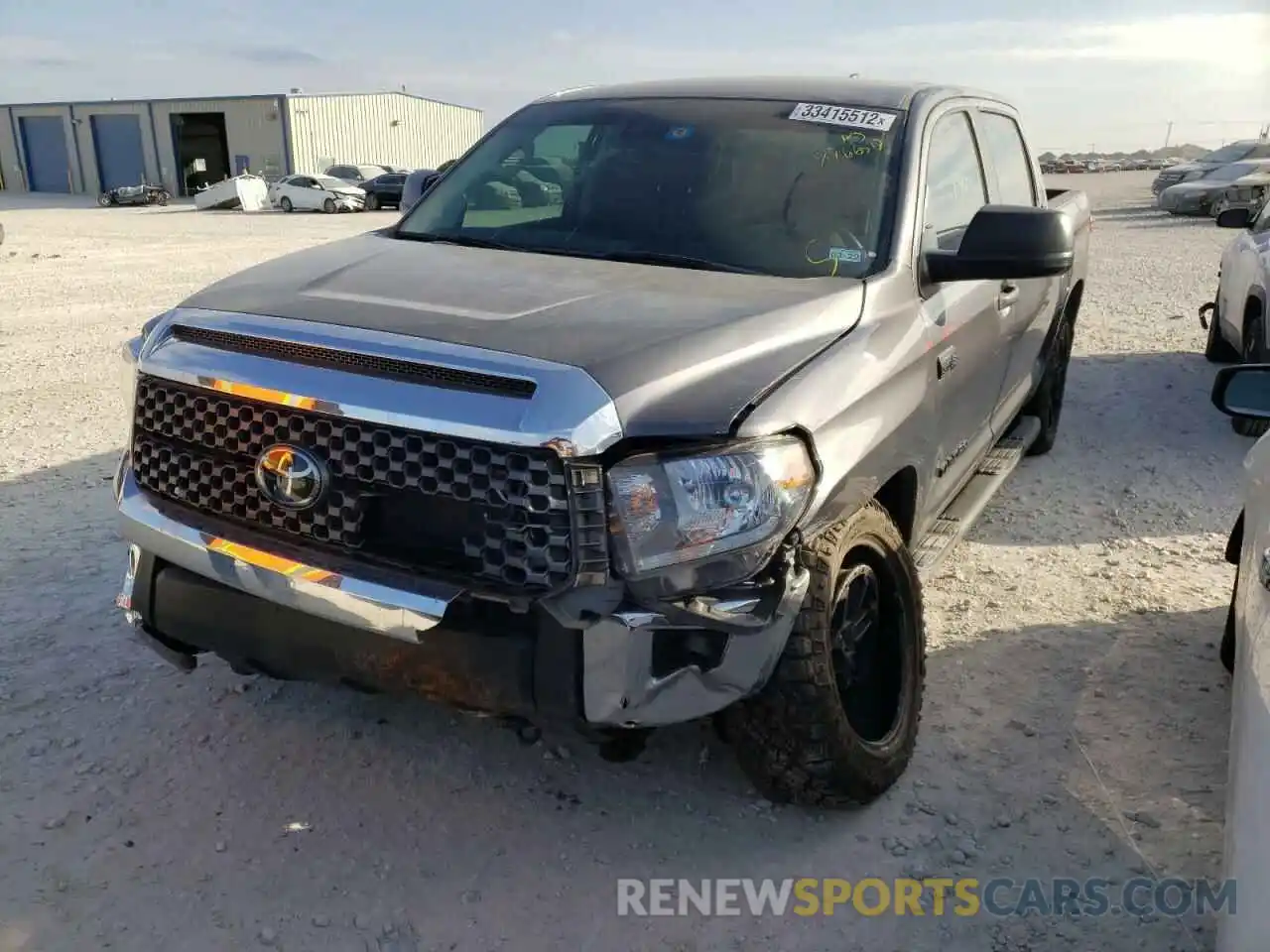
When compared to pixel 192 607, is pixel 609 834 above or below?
below

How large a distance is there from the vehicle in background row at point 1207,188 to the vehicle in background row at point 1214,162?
1.12m

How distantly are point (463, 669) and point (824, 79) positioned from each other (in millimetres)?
2779

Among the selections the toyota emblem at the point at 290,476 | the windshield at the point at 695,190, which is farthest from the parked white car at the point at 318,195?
the toyota emblem at the point at 290,476

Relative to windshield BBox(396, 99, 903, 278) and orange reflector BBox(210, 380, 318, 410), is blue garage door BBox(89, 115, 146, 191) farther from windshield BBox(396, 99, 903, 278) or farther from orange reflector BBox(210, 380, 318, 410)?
orange reflector BBox(210, 380, 318, 410)

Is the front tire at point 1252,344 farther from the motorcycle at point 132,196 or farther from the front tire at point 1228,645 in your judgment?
the motorcycle at point 132,196

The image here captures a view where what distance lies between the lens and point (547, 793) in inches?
120

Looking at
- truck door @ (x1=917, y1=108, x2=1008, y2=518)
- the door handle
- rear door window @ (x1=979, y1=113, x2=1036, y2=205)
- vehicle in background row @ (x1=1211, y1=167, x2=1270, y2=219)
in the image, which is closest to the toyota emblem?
truck door @ (x1=917, y1=108, x2=1008, y2=518)

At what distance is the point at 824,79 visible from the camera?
403 cm

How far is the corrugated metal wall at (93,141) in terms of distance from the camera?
1983 inches

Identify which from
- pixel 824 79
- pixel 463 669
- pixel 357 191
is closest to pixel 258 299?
pixel 463 669

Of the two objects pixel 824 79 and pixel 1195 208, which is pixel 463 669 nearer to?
pixel 824 79

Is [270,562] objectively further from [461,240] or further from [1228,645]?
[1228,645]

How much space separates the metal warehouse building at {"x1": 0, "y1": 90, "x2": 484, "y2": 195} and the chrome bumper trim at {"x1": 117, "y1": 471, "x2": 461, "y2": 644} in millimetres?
47908

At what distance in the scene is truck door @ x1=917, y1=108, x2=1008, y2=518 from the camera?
132 inches
